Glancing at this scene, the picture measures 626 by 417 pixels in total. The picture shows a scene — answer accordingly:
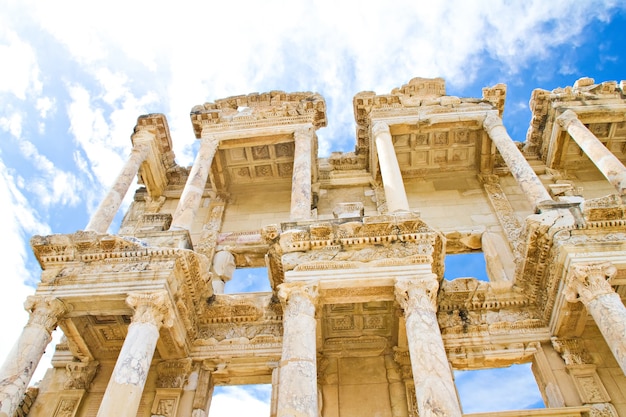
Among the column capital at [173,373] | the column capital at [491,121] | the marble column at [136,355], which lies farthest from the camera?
the column capital at [491,121]

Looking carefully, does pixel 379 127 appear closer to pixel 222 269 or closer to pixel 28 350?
pixel 222 269

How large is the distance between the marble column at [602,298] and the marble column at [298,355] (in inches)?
188

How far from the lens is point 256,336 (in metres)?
11.4

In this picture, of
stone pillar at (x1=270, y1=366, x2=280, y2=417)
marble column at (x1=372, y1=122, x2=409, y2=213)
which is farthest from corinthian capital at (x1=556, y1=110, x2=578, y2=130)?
stone pillar at (x1=270, y1=366, x2=280, y2=417)

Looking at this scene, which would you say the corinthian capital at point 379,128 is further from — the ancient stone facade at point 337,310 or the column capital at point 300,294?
the column capital at point 300,294

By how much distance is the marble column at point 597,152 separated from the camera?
1251 cm

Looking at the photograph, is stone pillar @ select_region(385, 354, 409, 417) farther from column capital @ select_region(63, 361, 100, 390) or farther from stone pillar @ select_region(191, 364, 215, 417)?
column capital @ select_region(63, 361, 100, 390)

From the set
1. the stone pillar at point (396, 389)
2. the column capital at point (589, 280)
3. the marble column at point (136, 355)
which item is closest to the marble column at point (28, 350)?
the marble column at point (136, 355)

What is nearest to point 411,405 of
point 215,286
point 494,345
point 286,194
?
point 494,345

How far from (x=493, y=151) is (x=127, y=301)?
11.8m

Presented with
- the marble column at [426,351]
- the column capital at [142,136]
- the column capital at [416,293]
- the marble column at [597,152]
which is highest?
the column capital at [142,136]

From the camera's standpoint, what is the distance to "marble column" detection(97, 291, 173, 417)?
823cm

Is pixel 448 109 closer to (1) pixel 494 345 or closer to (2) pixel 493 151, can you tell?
(2) pixel 493 151

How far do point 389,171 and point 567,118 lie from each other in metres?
5.97
